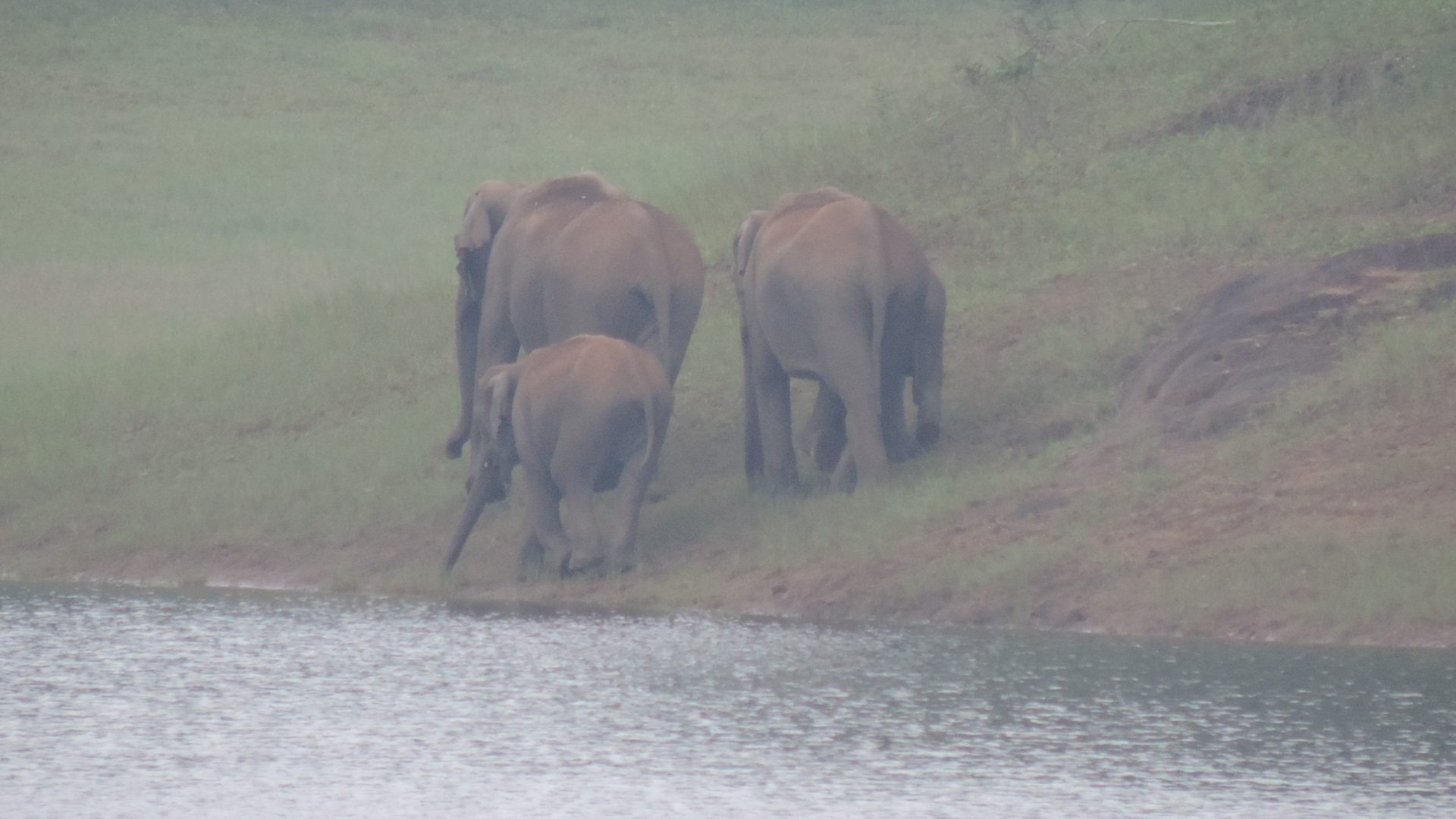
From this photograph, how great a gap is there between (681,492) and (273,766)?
7.17m

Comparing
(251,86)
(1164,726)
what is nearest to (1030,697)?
Answer: (1164,726)

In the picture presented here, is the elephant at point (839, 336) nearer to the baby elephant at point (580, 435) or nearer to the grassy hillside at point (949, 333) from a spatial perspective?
the grassy hillside at point (949, 333)

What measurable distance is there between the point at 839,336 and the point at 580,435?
5.93 ft

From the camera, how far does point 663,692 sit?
1027cm

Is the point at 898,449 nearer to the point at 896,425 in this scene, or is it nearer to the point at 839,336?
the point at 896,425

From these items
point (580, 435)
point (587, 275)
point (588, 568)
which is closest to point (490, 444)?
point (580, 435)

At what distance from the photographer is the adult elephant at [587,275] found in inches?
597

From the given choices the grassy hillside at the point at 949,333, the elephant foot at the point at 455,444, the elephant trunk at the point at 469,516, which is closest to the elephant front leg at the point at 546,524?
the grassy hillside at the point at 949,333

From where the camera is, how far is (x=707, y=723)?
9594 millimetres

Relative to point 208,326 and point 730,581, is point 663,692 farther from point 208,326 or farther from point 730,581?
point 208,326

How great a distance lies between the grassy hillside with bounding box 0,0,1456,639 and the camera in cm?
1290

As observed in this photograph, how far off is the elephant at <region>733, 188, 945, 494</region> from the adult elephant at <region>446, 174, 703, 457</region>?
554 millimetres

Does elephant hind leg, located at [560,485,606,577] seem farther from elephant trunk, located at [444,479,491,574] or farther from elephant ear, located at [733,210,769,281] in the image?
elephant ear, located at [733,210,769,281]

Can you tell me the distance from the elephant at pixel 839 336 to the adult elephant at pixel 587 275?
55 centimetres
